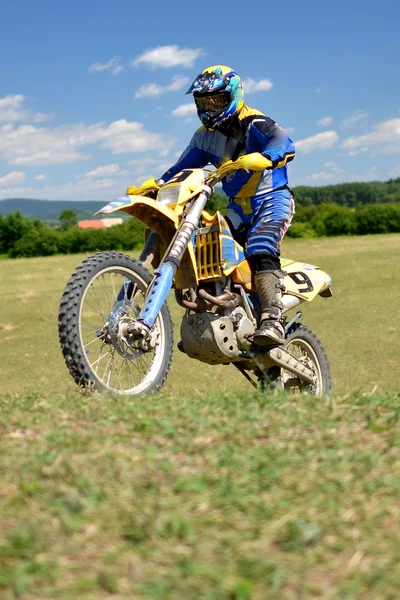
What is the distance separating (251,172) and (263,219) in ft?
1.50

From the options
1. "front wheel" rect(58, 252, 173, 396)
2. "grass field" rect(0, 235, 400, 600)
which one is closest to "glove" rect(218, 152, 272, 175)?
"front wheel" rect(58, 252, 173, 396)

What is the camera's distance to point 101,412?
4254 mm

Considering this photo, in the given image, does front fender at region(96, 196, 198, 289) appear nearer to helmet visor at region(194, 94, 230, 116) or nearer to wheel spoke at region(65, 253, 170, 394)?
wheel spoke at region(65, 253, 170, 394)

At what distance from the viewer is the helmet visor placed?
6.38 metres

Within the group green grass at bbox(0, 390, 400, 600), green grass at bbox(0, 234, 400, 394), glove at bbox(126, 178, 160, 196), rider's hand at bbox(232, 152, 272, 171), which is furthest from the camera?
green grass at bbox(0, 234, 400, 394)

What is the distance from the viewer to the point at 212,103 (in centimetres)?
641

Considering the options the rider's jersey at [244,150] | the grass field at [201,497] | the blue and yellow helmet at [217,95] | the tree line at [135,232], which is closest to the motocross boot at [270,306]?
the rider's jersey at [244,150]

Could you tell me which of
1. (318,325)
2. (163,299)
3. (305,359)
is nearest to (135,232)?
(318,325)

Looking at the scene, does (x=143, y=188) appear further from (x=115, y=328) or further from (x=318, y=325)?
(x=318, y=325)

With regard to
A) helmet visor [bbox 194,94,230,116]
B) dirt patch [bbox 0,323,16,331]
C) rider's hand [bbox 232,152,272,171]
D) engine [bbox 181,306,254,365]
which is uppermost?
helmet visor [bbox 194,94,230,116]

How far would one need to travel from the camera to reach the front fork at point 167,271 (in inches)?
210

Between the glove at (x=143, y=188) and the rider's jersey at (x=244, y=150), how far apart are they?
0.52 meters

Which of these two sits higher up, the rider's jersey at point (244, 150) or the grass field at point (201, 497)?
the rider's jersey at point (244, 150)

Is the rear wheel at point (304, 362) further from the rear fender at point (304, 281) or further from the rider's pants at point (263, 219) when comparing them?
the rider's pants at point (263, 219)
